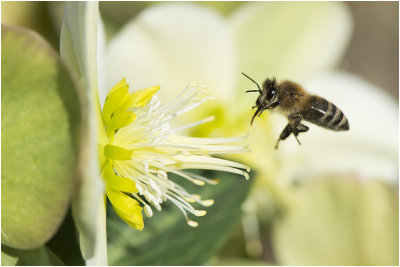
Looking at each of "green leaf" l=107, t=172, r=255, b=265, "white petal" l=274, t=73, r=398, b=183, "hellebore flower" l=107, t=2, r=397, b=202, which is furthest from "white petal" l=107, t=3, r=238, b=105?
"green leaf" l=107, t=172, r=255, b=265

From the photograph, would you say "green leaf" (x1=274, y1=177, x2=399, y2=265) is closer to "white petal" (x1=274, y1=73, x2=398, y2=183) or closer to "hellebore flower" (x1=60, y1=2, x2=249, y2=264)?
"white petal" (x1=274, y1=73, x2=398, y2=183)

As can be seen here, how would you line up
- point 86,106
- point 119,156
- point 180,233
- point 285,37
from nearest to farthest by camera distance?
point 86,106 < point 119,156 < point 180,233 < point 285,37

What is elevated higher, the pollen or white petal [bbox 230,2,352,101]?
the pollen

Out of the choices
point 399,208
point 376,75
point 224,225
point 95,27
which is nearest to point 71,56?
point 95,27

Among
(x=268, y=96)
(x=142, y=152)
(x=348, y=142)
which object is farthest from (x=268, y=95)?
(x=348, y=142)

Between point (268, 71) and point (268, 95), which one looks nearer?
point (268, 95)

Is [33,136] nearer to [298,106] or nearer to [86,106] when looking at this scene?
[86,106]

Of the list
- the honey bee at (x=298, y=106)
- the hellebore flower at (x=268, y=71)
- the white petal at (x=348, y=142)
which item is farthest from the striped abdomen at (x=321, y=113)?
the white petal at (x=348, y=142)
